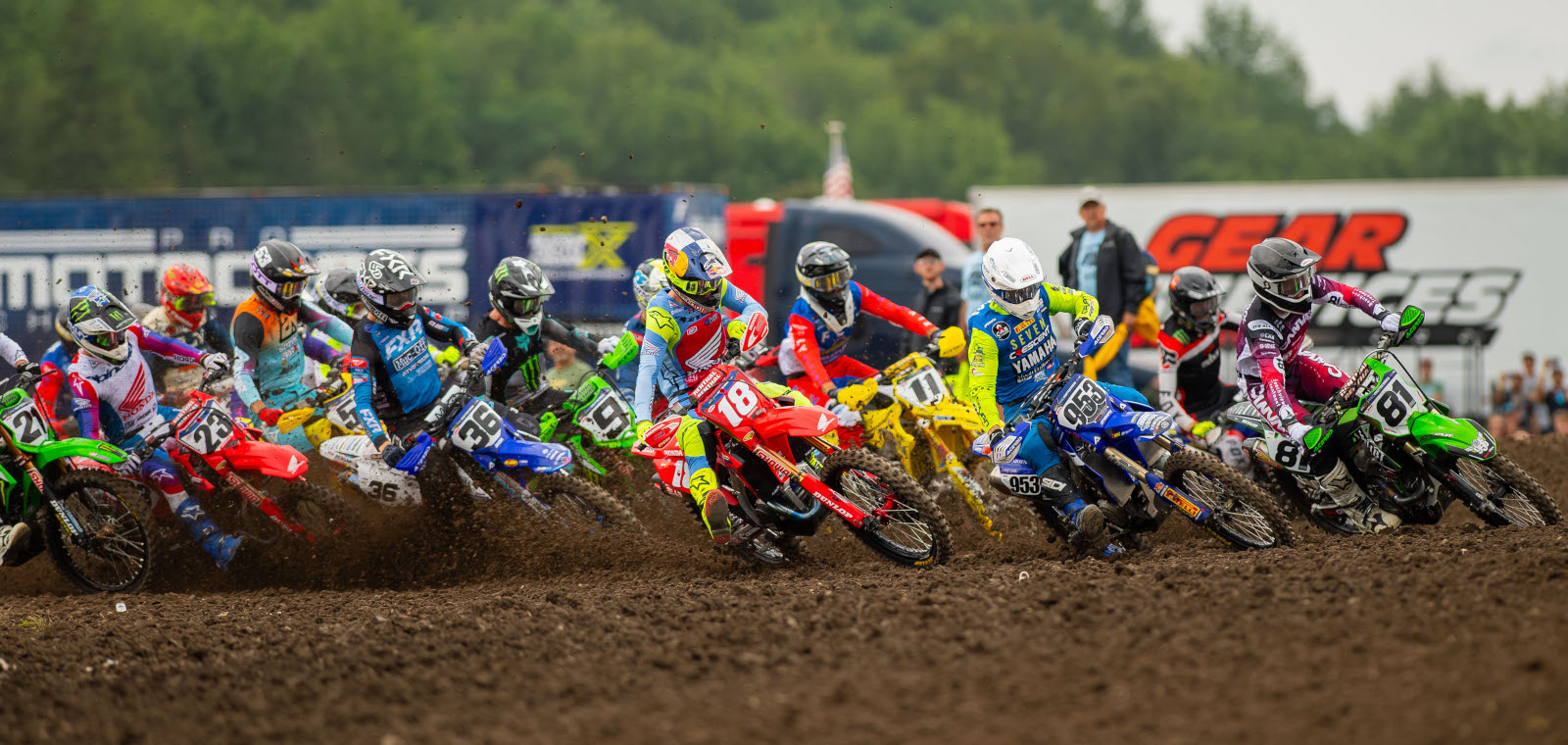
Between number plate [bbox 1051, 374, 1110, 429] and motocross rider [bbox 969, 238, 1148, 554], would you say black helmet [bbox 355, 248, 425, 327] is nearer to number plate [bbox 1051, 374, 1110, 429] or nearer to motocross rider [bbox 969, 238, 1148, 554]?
motocross rider [bbox 969, 238, 1148, 554]

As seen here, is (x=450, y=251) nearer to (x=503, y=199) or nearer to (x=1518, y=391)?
(x=503, y=199)

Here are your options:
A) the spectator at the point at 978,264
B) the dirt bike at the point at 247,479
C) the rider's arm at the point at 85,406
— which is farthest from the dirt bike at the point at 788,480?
the rider's arm at the point at 85,406

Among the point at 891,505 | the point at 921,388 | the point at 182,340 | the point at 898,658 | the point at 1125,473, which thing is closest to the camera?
the point at 898,658

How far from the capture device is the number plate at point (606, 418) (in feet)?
33.3

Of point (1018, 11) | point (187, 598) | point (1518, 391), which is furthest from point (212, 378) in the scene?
point (1018, 11)

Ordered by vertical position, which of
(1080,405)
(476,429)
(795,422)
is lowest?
(476,429)

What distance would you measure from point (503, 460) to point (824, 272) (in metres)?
→ 2.55

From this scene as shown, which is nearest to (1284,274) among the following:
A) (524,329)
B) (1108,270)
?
(1108,270)

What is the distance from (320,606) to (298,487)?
6.44ft

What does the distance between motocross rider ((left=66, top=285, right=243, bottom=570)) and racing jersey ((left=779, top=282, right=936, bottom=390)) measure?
4.11 meters

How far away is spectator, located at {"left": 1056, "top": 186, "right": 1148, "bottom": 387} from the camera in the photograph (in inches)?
461

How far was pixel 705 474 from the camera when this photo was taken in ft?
26.9

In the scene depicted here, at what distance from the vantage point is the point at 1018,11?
9594cm

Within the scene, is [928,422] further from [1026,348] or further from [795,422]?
[795,422]
